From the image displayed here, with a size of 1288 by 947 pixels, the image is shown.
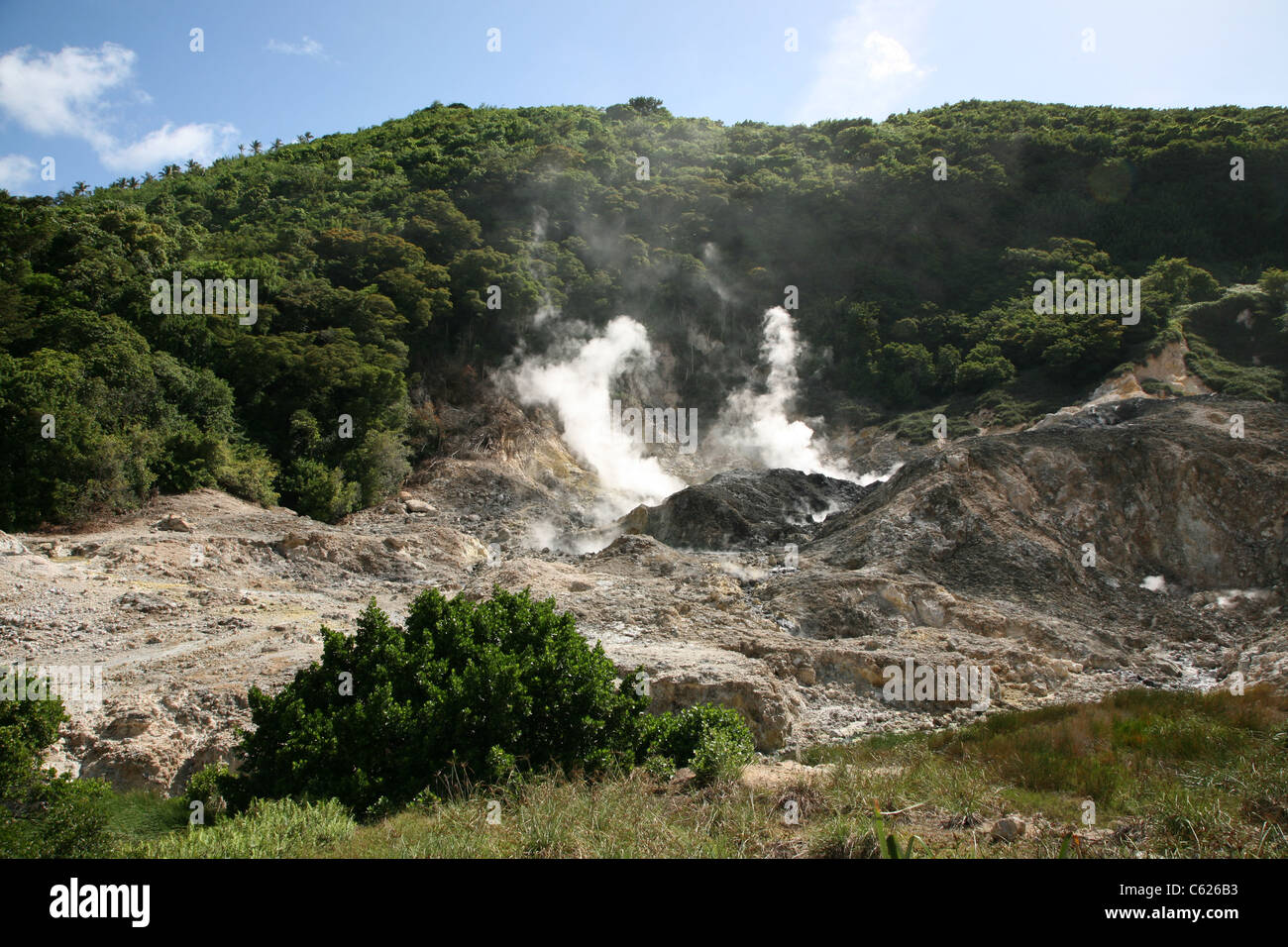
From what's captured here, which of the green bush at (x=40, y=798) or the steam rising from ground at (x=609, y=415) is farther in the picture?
the steam rising from ground at (x=609, y=415)

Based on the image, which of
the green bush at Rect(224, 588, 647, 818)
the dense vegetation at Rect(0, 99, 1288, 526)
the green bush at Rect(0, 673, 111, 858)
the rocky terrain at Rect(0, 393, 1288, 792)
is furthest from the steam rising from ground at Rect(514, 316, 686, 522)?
the green bush at Rect(0, 673, 111, 858)

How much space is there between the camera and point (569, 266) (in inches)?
1939

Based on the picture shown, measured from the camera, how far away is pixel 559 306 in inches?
1841

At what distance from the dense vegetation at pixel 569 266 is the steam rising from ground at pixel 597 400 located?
1.92m

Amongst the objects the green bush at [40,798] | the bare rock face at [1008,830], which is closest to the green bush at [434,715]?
the green bush at [40,798]

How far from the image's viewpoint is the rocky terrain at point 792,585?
48.1 feet

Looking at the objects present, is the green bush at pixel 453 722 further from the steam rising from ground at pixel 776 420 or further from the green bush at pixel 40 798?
the steam rising from ground at pixel 776 420

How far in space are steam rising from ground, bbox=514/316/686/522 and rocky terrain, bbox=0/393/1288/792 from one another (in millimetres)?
10599

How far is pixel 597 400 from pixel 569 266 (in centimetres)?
976

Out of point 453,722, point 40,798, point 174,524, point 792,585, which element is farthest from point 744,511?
point 40,798

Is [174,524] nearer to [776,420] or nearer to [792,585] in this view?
[792,585]

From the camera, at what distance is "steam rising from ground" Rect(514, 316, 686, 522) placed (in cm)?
4069
